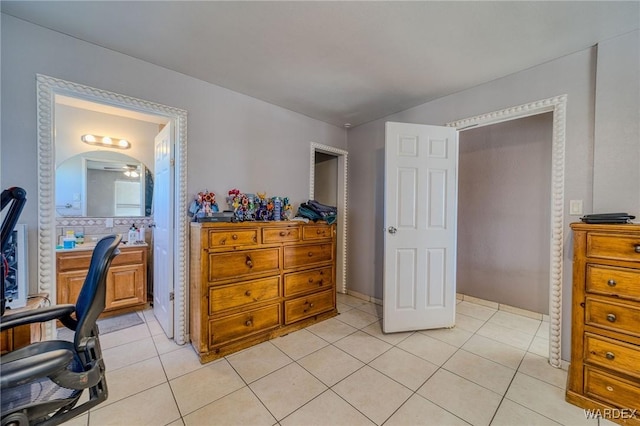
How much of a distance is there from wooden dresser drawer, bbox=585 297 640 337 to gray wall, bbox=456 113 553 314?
1.49 m

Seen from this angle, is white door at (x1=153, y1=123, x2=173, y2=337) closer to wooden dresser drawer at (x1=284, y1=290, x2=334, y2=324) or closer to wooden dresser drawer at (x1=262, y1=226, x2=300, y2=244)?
wooden dresser drawer at (x1=262, y1=226, x2=300, y2=244)

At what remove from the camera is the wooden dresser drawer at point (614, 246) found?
1418 millimetres

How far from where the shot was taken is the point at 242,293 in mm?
2189

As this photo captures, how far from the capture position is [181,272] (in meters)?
2.27

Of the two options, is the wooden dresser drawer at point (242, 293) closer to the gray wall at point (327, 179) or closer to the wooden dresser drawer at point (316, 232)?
the wooden dresser drawer at point (316, 232)

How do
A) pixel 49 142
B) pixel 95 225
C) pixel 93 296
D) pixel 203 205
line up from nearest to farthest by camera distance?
pixel 93 296
pixel 49 142
pixel 203 205
pixel 95 225

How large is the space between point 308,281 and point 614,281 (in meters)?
2.23

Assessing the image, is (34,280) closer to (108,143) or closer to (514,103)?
(108,143)

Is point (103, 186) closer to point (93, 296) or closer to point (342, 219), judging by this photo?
point (93, 296)

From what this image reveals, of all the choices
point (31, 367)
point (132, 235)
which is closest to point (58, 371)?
point (31, 367)

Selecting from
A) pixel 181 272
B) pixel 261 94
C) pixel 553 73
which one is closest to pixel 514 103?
pixel 553 73

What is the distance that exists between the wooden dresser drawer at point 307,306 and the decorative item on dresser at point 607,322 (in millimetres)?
1957

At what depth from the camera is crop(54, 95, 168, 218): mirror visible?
2.88 meters

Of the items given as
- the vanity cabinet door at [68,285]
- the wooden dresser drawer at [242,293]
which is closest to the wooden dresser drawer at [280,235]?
the wooden dresser drawer at [242,293]
